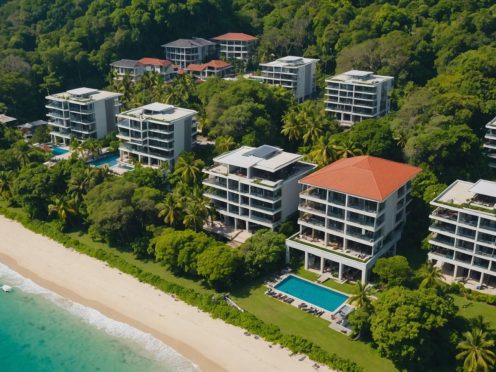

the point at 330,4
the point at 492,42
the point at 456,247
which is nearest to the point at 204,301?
the point at 456,247

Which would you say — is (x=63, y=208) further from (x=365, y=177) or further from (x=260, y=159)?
(x=365, y=177)

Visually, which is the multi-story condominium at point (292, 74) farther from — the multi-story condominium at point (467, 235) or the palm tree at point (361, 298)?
the palm tree at point (361, 298)

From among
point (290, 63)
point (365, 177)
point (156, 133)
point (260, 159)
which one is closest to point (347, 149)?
point (260, 159)

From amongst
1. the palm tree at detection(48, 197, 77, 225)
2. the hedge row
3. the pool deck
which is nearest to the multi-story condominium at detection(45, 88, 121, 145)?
the palm tree at detection(48, 197, 77, 225)

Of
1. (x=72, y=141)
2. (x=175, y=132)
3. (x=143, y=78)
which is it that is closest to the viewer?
(x=175, y=132)

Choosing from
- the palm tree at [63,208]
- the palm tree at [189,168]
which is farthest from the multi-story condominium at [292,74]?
the palm tree at [63,208]

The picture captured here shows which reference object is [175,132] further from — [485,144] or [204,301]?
[485,144]
